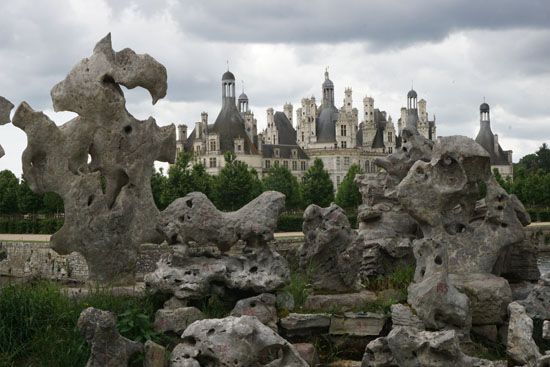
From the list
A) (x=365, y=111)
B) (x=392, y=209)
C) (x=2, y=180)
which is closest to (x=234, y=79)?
(x=365, y=111)

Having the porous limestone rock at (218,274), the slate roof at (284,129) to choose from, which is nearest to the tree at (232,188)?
the porous limestone rock at (218,274)

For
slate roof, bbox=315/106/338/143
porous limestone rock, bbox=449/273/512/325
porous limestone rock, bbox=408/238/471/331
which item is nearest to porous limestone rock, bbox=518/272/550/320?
porous limestone rock, bbox=449/273/512/325

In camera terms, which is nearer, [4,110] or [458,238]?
[4,110]

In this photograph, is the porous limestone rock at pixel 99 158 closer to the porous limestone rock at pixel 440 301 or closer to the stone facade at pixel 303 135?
the porous limestone rock at pixel 440 301

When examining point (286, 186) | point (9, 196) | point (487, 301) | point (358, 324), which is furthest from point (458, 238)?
A: point (286, 186)

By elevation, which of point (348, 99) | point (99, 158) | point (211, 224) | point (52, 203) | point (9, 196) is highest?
point (348, 99)

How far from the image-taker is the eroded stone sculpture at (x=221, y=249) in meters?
9.02

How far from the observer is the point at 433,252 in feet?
31.1

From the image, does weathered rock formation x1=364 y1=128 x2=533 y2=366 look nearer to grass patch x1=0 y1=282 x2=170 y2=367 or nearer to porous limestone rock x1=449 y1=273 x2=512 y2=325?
porous limestone rock x1=449 y1=273 x2=512 y2=325

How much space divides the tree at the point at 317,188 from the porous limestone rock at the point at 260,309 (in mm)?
49621

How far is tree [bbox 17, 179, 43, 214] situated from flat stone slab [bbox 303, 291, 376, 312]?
39.4 meters

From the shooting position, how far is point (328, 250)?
35.2 ft

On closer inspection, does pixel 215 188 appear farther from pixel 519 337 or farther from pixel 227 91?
pixel 227 91

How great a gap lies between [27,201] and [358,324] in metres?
40.9
